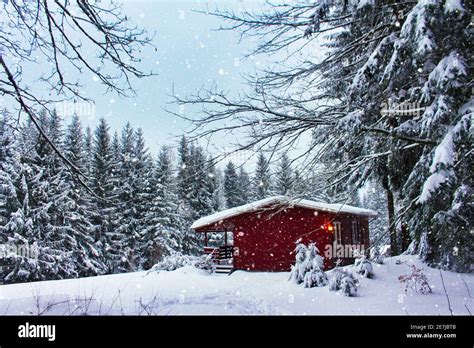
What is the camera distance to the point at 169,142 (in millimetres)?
4105

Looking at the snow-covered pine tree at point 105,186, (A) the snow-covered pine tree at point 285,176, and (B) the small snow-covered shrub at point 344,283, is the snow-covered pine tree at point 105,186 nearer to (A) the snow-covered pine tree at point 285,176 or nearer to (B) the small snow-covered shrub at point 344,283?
(A) the snow-covered pine tree at point 285,176

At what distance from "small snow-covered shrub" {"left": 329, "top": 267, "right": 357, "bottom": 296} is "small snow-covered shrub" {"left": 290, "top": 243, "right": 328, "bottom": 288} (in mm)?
983

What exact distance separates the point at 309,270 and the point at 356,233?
10.6 m

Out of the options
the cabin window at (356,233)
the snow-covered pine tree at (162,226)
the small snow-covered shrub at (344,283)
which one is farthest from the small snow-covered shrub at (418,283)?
the snow-covered pine tree at (162,226)

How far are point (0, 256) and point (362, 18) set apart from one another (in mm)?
19412

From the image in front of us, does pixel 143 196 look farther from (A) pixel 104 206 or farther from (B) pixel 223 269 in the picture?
(A) pixel 104 206

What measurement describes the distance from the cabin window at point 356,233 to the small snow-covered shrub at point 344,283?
11522 millimetres

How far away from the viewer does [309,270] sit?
9.25 meters

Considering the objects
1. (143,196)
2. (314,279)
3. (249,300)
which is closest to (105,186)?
(249,300)

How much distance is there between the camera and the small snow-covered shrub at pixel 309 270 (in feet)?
27.6

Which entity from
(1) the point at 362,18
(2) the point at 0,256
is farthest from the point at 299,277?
(2) the point at 0,256

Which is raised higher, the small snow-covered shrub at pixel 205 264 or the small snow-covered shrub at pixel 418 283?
the small snow-covered shrub at pixel 418 283
